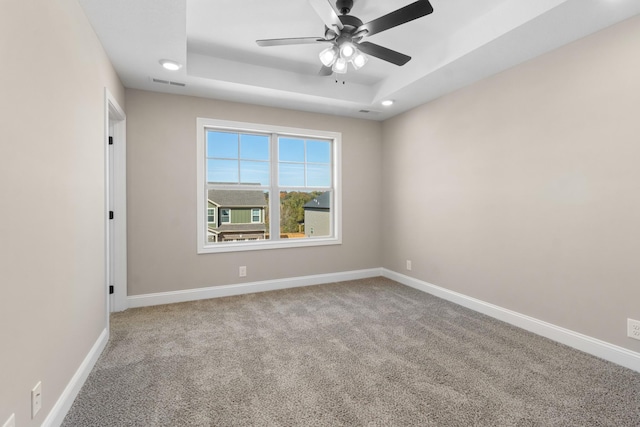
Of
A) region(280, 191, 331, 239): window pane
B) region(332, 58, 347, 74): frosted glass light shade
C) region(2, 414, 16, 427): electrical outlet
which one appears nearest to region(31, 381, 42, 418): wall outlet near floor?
region(2, 414, 16, 427): electrical outlet

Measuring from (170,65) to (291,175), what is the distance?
6.72ft

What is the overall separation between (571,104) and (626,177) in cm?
74

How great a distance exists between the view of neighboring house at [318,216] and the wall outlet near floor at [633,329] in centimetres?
333

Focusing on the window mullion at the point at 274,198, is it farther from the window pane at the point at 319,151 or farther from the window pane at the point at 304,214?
the window pane at the point at 319,151

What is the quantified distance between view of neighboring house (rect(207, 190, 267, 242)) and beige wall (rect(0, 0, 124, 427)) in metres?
1.74

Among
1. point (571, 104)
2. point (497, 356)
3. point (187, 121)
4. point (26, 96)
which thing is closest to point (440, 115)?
point (571, 104)

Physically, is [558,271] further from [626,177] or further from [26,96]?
[26,96]

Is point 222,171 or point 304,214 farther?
point 304,214

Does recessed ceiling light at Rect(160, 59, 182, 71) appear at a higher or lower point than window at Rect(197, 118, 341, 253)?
higher

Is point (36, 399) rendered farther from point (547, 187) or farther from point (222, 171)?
point (547, 187)

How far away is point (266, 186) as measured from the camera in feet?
14.0

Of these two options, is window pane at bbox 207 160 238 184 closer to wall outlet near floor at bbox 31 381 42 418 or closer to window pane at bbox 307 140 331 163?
window pane at bbox 307 140 331 163

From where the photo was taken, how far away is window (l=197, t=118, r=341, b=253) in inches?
157

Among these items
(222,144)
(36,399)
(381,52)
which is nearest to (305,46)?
(381,52)
